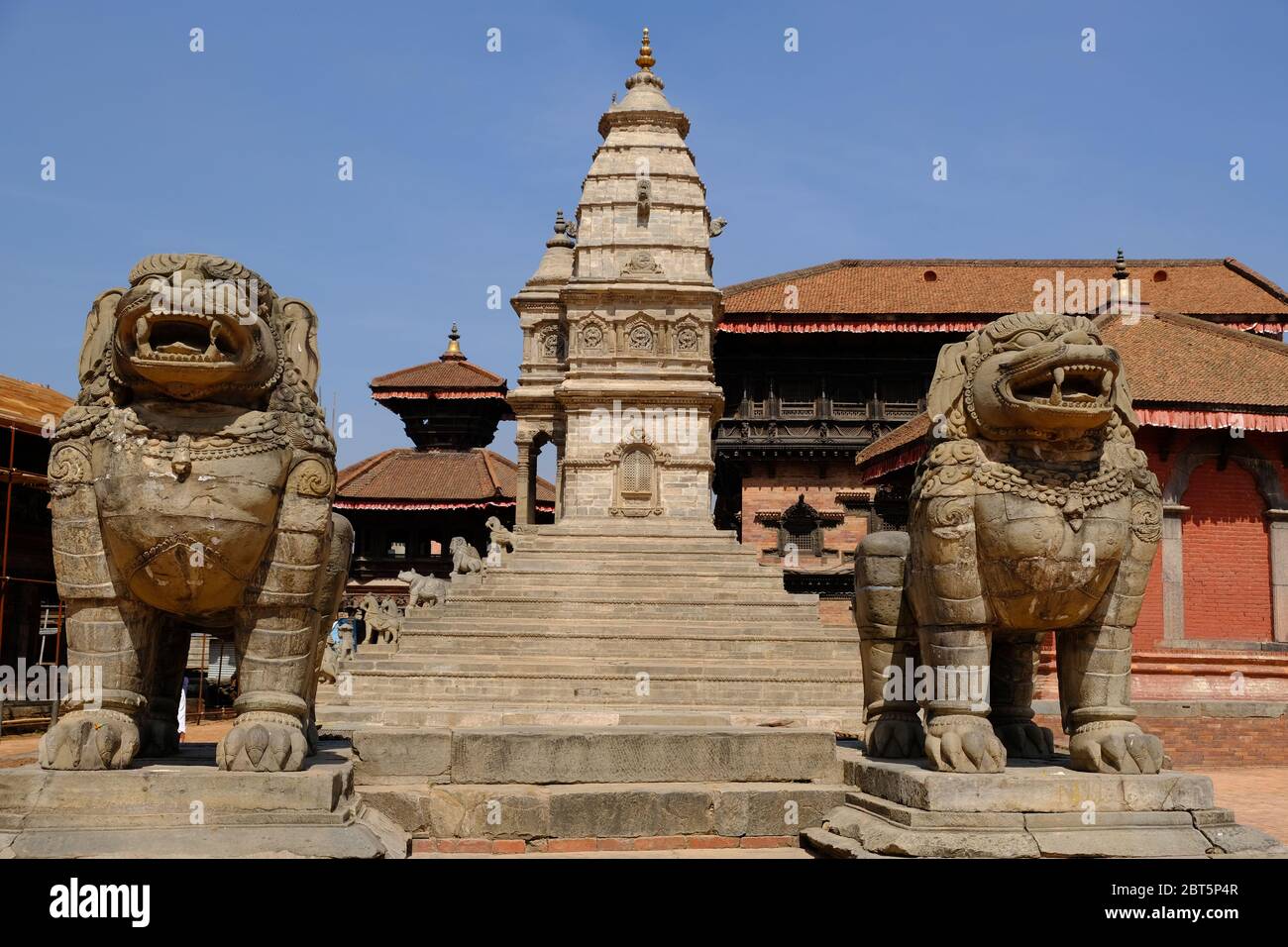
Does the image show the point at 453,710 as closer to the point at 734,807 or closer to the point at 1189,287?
the point at 734,807

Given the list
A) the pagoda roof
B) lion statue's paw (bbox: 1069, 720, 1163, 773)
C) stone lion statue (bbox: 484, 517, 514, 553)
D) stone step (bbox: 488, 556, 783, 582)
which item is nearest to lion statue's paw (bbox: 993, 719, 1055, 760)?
lion statue's paw (bbox: 1069, 720, 1163, 773)

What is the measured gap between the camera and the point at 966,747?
670cm

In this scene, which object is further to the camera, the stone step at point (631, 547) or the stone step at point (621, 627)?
the stone step at point (631, 547)

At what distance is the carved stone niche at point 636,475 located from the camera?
35062 mm

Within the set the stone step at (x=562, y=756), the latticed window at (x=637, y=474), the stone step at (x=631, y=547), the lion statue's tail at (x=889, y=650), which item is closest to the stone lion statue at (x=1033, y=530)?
the lion statue's tail at (x=889, y=650)

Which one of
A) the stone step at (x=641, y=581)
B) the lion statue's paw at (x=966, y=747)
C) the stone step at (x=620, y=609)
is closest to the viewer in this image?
the lion statue's paw at (x=966, y=747)

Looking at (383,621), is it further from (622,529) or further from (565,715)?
(622,529)

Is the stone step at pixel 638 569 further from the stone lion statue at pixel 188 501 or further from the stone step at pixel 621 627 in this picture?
the stone lion statue at pixel 188 501

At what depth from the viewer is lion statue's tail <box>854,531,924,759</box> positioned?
25.8 ft

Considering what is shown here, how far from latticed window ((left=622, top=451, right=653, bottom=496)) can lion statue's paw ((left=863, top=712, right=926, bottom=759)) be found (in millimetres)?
27321

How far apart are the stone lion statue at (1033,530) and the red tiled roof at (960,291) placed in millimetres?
33589

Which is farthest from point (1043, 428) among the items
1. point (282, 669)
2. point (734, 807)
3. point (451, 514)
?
point (451, 514)

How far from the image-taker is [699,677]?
20047mm

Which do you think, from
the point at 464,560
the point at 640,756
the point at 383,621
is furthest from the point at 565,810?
the point at 464,560
